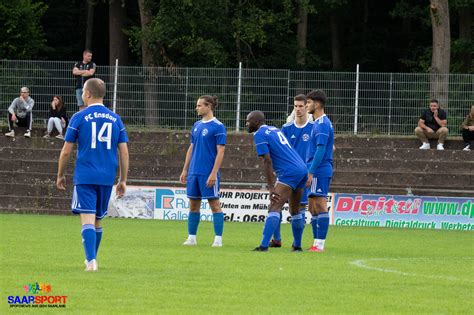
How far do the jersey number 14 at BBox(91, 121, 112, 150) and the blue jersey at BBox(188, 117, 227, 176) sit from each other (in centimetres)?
431

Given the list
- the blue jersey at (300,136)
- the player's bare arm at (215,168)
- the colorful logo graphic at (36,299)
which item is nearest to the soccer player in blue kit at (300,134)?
the blue jersey at (300,136)

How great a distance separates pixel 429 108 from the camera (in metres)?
29.2

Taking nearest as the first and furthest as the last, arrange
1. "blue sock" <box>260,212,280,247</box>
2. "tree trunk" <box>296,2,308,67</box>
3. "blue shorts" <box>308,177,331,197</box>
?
"blue sock" <box>260,212,280,247</box> < "blue shorts" <box>308,177,331,197</box> < "tree trunk" <box>296,2,308,67</box>

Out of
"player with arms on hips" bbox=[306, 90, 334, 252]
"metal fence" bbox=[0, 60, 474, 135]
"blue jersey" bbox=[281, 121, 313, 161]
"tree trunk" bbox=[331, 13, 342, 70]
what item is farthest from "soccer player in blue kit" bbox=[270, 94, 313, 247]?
"tree trunk" bbox=[331, 13, 342, 70]

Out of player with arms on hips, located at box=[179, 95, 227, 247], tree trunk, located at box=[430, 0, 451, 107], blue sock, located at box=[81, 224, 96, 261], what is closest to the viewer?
blue sock, located at box=[81, 224, 96, 261]

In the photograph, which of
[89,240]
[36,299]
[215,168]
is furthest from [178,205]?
[36,299]

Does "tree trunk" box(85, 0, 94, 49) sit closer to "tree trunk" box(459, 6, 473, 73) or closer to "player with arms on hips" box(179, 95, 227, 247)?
"tree trunk" box(459, 6, 473, 73)

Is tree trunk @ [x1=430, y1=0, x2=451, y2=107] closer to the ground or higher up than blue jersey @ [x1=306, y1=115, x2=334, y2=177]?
higher up

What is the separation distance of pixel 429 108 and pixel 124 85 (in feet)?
26.3

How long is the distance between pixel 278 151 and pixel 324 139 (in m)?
0.65

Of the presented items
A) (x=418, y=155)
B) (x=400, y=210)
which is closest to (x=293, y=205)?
(x=400, y=210)

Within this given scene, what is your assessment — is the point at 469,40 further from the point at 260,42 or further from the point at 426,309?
the point at 426,309

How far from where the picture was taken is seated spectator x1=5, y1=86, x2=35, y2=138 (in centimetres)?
3094

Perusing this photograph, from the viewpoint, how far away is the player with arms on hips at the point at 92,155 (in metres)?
12.3
